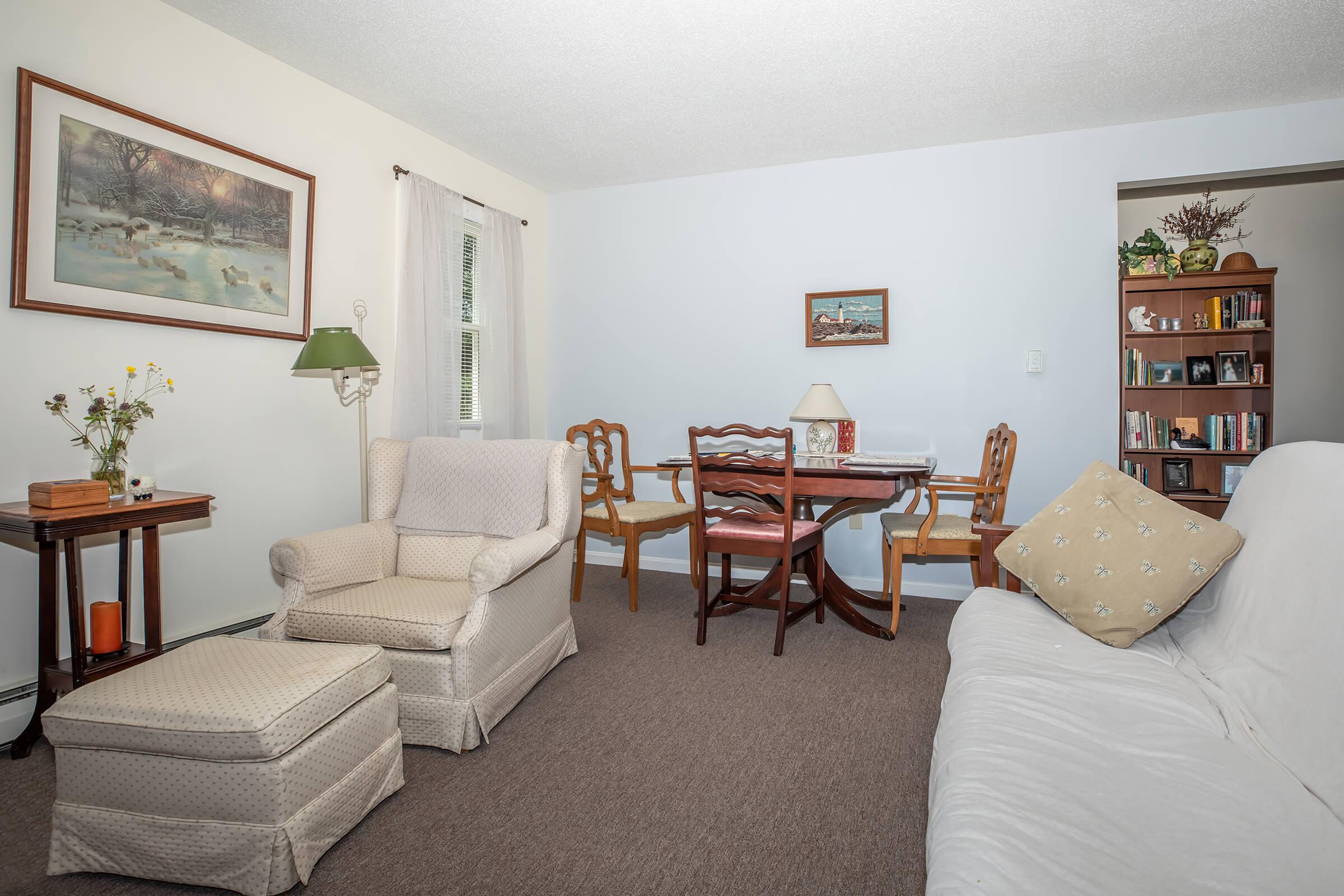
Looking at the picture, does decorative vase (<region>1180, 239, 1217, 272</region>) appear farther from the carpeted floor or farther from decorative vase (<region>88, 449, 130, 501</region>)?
decorative vase (<region>88, 449, 130, 501</region>)

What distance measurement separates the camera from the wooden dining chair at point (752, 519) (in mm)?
2963

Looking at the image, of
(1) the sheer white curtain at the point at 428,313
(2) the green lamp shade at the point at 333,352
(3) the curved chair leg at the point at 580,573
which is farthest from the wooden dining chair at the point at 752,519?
(1) the sheer white curtain at the point at 428,313

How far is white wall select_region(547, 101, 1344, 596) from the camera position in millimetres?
3699

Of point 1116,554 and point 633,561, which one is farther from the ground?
point 1116,554

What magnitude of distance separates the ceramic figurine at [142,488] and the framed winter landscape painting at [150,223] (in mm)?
595

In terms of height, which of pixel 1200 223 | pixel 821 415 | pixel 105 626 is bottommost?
pixel 105 626

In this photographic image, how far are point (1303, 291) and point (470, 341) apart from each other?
4.87 m

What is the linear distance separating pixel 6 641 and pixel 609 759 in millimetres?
1941

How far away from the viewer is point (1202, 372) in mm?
3641

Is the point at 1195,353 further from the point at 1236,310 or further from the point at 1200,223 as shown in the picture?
the point at 1200,223

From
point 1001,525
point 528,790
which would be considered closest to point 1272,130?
point 1001,525

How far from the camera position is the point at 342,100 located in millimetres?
3312

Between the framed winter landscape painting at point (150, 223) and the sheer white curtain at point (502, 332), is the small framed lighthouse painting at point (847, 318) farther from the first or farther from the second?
the framed winter landscape painting at point (150, 223)

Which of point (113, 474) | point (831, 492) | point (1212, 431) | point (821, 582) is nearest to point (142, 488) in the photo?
point (113, 474)
